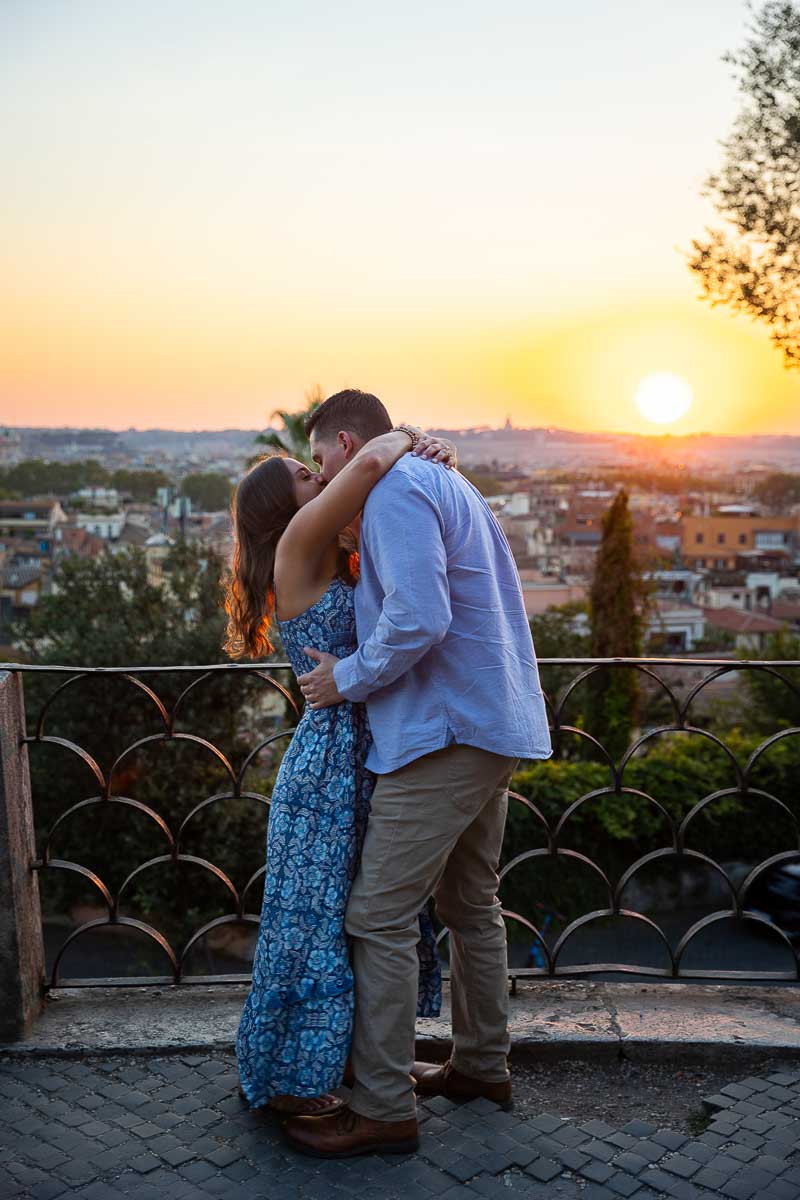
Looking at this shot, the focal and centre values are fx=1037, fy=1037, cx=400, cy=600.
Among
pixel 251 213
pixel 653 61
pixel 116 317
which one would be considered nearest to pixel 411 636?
pixel 653 61

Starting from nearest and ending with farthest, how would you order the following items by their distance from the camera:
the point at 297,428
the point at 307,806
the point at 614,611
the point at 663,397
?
the point at 307,806 < the point at 614,611 < the point at 297,428 < the point at 663,397

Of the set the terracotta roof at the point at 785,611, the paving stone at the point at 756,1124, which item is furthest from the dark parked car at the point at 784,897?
the terracotta roof at the point at 785,611

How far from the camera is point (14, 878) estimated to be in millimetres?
2182

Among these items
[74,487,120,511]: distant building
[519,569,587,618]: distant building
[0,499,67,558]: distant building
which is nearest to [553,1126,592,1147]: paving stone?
[519,569,587,618]: distant building

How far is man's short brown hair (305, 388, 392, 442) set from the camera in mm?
1915

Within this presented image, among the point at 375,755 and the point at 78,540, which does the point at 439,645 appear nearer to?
the point at 375,755

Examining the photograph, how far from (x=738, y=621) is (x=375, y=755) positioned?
39998 mm

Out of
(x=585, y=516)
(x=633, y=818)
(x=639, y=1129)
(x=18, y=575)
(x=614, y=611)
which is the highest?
(x=639, y=1129)

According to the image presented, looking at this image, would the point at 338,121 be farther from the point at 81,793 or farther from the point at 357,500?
the point at 357,500

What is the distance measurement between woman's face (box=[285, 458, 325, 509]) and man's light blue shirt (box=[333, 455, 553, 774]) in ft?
0.74

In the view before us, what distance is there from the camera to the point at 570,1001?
2.38 meters

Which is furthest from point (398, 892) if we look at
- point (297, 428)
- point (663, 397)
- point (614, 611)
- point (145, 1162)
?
point (663, 397)

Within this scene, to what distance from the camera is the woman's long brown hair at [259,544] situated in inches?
77.2

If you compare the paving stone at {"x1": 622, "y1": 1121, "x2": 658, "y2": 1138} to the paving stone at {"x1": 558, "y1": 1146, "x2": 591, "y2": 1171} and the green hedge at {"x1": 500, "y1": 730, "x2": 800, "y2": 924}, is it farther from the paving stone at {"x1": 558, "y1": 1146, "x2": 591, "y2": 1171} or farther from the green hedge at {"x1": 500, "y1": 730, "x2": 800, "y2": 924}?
the green hedge at {"x1": 500, "y1": 730, "x2": 800, "y2": 924}
